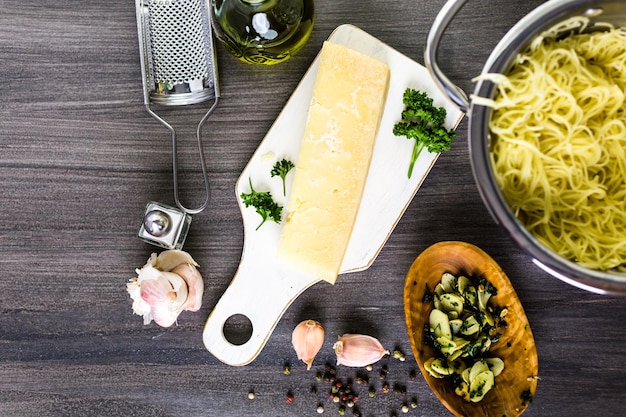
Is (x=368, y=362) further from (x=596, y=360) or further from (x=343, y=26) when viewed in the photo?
(x=343, y=26)


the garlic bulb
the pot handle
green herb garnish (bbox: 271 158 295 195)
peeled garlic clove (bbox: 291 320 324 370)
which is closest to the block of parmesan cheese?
green herb garnish (bbox: 271 158 295 195)

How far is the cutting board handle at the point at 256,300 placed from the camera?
148cm

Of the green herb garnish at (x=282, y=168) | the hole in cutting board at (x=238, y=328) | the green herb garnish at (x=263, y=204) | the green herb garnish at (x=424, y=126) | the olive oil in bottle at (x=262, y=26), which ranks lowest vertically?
the hole in cutting board at (x=238, y=328)

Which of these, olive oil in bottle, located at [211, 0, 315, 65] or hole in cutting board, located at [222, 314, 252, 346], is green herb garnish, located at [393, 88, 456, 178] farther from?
hole in cutting board, located at [222, 314, 252, 346]

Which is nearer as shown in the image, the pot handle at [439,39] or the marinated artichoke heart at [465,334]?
the pot handle at [439,39]

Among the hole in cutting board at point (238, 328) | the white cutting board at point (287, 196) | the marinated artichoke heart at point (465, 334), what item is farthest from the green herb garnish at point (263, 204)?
the marinated artichoke heart at point (465, 334)

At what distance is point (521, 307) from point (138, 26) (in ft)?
4.08

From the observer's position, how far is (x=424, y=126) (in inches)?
56.2

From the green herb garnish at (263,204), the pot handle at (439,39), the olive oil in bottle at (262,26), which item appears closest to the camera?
the pot handle at (439,39)

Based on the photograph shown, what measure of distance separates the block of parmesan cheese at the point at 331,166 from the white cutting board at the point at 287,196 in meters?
0.04

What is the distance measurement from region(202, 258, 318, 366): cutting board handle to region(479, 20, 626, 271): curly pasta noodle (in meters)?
0.61

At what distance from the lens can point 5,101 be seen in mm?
1540

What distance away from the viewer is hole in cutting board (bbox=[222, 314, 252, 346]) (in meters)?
1.52

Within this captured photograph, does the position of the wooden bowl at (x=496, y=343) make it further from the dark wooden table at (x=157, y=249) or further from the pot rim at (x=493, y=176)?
the pot rim at (x=493, y=176)
